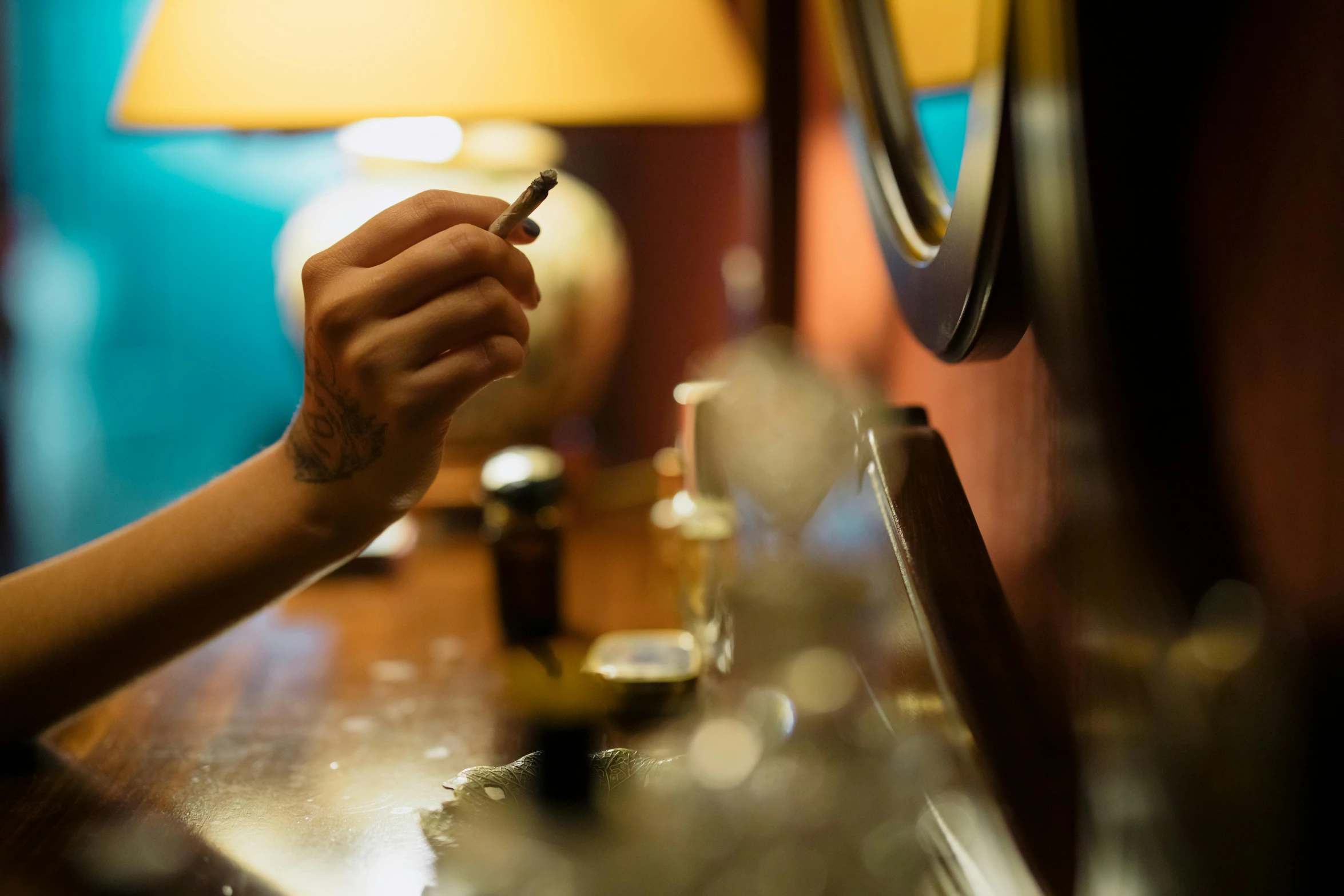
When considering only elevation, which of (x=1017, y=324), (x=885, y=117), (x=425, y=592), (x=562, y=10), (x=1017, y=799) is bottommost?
(x=425, y=592)

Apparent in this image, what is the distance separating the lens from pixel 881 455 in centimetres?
49

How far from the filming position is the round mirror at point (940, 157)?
50 centimetres

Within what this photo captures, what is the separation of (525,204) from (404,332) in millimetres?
93

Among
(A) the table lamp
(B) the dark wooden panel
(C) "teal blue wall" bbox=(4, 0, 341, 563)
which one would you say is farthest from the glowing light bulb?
(C) "teal blue wall" bbox=(4, 0, 341, 563)

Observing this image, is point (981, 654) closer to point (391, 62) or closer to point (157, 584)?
point (157, 584)

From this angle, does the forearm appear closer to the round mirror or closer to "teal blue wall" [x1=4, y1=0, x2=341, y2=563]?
the round mirror

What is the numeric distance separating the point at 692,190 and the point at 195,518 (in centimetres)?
163

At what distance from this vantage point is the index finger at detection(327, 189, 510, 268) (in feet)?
Answer: 1.84

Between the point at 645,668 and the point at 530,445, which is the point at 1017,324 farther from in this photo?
the point at 530,445

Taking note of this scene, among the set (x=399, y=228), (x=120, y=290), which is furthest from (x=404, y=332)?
(x=120, y=290)

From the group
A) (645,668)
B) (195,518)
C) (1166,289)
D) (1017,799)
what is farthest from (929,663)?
(195,518)

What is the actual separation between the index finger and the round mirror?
10.7 inches

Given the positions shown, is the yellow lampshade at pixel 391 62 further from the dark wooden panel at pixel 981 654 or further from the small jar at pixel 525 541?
the dark wooden panel at pixel 981 654

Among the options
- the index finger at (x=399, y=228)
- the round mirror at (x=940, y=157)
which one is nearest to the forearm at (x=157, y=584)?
the index finger at (x=399, y=228)
